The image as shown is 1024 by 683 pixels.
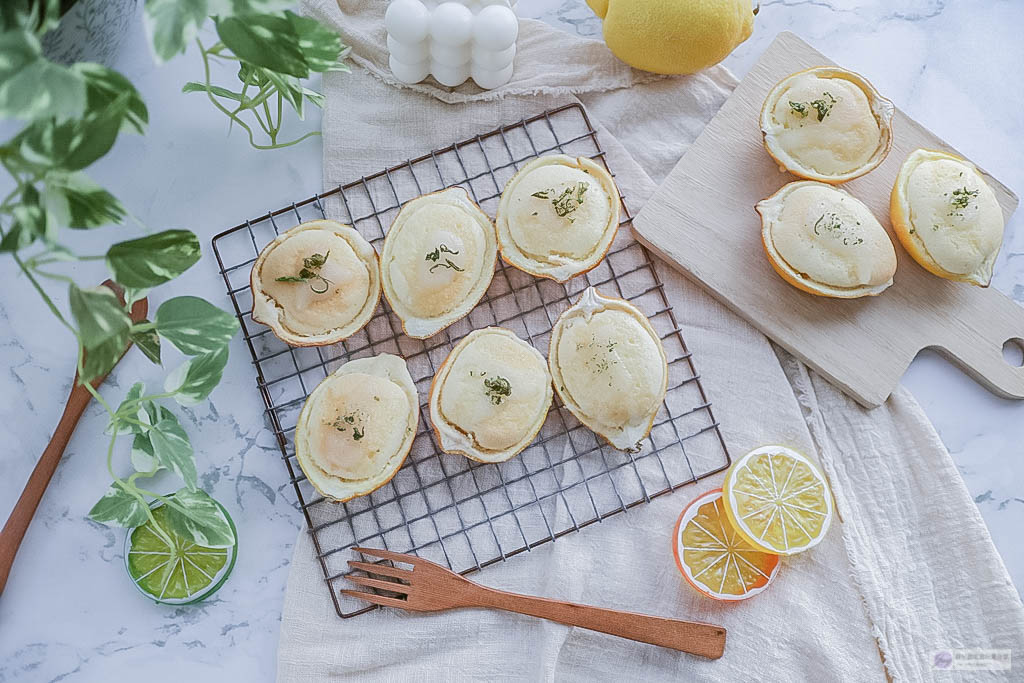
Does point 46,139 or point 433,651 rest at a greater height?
point 46,139

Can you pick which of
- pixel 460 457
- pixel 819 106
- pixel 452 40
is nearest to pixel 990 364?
pixel 819 106

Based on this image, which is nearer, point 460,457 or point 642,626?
point 642,626

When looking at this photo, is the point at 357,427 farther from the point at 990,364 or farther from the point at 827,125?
the point at 990,364

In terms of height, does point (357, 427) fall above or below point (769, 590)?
above

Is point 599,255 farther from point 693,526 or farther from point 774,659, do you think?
point 774,659

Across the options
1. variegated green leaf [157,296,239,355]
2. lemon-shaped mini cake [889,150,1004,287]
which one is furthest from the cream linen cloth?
variegated green leaf [157,296,239,355]

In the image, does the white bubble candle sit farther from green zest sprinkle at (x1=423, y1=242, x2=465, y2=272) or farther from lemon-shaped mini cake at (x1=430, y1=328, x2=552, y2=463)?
lemon-shaped mini cake at (x1=430, y1=328, x2=552, y2=463)

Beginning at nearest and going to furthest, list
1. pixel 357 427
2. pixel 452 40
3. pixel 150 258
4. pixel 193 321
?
pixel 150 258
pixel 193 321
pixel 357 427
pixel 452 40

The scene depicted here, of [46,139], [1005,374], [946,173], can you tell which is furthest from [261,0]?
[1005,374]
